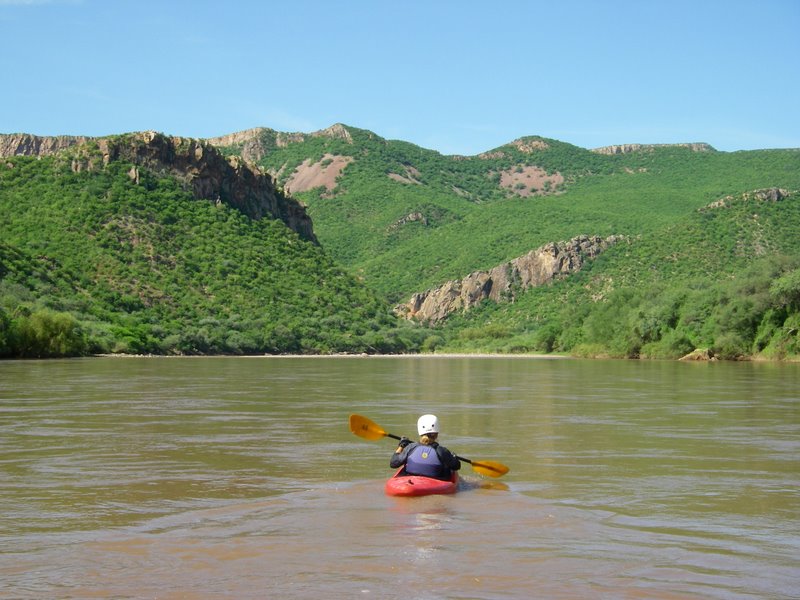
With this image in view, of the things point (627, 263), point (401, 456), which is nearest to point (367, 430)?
point (401, 456)

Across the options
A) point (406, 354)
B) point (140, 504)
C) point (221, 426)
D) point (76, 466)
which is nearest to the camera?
point (140, 504)

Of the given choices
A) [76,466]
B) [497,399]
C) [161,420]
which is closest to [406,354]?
[497,399]

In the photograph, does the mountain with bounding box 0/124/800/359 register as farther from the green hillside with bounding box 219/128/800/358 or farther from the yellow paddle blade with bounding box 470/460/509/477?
the yellow paddle blade with bounding box 470/460/509/477

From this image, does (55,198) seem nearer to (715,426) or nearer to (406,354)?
(406,354)

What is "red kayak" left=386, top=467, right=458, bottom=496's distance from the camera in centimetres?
1508

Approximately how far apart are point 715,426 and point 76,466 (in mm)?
15582

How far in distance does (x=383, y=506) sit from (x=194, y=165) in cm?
10799

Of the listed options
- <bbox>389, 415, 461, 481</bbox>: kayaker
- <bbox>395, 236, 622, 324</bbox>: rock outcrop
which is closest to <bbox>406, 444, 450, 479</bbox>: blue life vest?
<bbox>389, 415, 461, 481</bbox>: kayaker

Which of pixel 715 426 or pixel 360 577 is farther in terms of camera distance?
pixel 715 426

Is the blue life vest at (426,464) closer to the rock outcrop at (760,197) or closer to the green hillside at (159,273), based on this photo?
the green hillside at (159,273)

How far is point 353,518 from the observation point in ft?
44.3

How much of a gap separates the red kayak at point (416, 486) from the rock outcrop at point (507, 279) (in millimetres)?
131203

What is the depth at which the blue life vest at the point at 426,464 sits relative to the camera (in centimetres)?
1544

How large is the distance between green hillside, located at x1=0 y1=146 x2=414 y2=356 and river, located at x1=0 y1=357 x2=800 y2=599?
5452 cm
